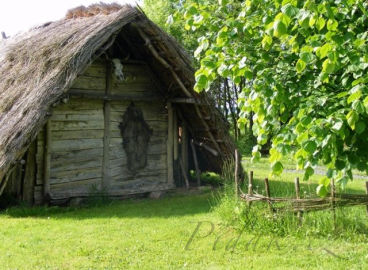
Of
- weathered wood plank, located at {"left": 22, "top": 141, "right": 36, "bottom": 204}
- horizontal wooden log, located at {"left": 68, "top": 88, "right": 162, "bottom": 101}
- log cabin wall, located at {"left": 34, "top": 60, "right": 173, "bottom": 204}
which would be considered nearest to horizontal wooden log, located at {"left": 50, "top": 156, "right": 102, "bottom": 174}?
log cabin wall, located at {"left": 34, "top": 60, "right": 173, "bottom": 204}

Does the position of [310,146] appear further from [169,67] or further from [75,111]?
[169,67]

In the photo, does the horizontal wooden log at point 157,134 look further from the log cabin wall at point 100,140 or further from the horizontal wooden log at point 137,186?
the horizontal wooden log at point 137,186

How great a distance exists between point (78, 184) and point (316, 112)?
7383 mm

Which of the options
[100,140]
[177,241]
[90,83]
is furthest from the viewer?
[100,140]

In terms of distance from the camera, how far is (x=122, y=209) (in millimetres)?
9188

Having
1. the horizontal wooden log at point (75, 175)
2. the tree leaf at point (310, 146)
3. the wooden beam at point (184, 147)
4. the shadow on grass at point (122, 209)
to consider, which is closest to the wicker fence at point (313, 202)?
the shadow on grass at point (122, 209)

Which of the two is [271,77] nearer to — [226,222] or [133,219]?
[226,222]

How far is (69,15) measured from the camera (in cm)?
1210

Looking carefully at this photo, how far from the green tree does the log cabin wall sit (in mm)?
5801

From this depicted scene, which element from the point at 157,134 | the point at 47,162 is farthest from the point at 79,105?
the point at 157,134

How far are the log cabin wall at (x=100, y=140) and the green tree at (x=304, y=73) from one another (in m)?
5.80

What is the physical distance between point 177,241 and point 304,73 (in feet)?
11.8

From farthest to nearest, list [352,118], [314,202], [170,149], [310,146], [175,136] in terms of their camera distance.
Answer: [175,136]
[170,149]
[314,202]
[310,146]
[352,118]

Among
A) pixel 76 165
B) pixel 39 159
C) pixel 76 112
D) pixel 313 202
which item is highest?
pixel 76 112
